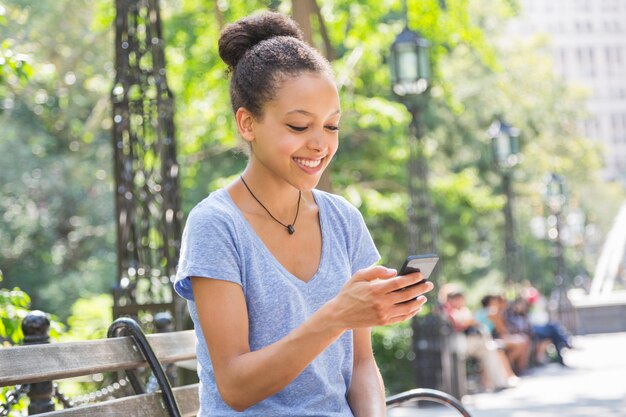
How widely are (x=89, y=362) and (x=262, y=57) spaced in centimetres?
93

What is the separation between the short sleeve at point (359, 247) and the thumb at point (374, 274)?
667 mm

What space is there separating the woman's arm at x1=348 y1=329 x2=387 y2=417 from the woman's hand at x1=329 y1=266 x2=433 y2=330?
1.83 feet

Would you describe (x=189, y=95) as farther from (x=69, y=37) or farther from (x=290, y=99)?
(x=290, y=99)

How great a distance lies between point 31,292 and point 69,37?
558cm

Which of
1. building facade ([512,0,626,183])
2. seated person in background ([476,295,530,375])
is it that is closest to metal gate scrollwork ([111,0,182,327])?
seated person in background ([476,295,530,375])

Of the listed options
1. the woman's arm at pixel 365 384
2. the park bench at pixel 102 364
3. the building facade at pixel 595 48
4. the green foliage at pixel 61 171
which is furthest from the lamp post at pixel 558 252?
the building facade at pixel 595 48

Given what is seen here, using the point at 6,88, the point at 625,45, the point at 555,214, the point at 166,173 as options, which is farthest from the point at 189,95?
the point at 625,45

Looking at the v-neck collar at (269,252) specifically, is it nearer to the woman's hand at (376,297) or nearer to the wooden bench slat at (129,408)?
the woman's hand at (376,297)

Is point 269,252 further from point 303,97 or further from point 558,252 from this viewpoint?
point 558,252

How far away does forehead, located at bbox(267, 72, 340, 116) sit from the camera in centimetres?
280

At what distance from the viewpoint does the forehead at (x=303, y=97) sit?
2.80m

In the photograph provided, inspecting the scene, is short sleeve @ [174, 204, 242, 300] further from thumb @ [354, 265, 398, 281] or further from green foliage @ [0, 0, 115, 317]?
green foliage @ [0, 0, 115, 317]

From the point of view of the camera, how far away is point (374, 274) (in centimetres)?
246

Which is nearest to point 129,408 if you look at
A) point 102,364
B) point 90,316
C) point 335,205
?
point 102,364
